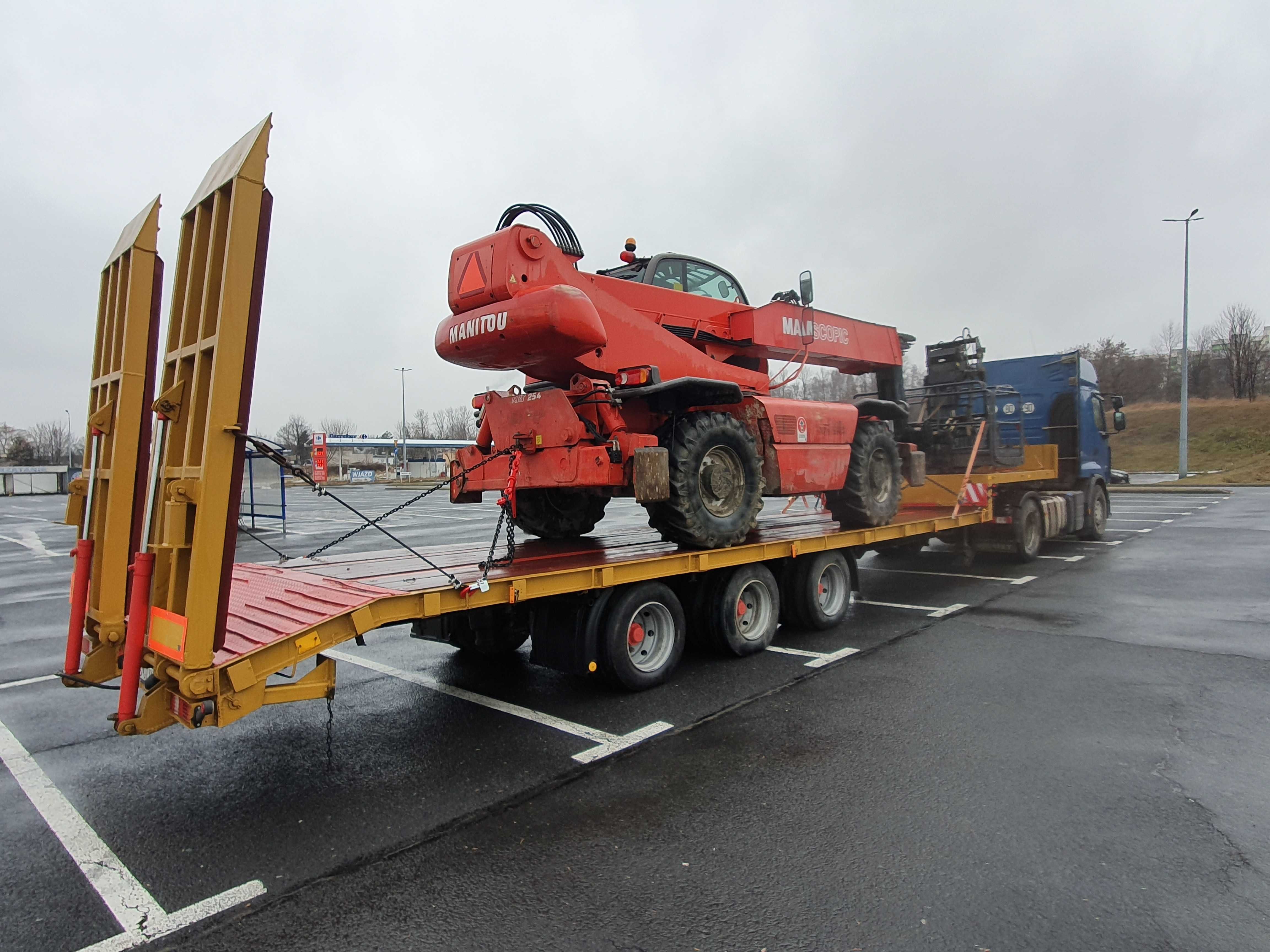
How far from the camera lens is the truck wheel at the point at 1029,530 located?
12.5 metres

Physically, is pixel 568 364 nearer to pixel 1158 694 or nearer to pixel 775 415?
pixel 775 415

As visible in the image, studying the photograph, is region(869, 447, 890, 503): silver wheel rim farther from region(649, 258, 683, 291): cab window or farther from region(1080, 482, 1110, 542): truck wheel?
region(1080, 482, 1110, 542): truck wheel

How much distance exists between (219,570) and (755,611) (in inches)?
192

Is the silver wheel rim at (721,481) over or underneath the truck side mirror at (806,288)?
underneath

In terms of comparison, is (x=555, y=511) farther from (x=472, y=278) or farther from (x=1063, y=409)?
(x=1063, y=409)

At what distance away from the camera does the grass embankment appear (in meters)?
43.6

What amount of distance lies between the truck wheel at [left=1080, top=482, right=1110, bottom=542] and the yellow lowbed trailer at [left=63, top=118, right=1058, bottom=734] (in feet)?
39.3

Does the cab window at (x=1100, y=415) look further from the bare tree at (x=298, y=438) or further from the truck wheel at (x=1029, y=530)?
the bare tree at (x=298, y=438)

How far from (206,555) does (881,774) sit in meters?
3.77

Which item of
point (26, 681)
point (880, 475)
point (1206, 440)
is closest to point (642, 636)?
point (880, 475)

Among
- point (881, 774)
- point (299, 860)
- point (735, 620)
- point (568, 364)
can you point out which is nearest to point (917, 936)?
point (881, 774)

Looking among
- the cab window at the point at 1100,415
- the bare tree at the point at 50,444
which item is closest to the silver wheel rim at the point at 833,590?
the cab window at the point at 1100,415

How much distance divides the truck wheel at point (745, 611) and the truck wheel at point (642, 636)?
46cm

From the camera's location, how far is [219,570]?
11.9ft
